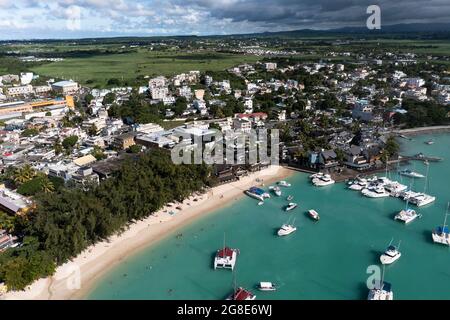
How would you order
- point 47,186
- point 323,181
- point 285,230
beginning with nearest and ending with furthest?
1. point 285,230
2. point 47,186
3. point 323,181

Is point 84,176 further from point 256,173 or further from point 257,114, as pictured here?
point 257,114

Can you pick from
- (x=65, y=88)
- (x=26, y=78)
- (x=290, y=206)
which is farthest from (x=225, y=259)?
(x=26, y=78)

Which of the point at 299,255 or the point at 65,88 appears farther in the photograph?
the point at 65,88

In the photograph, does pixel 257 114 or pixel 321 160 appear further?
pixel 257 114

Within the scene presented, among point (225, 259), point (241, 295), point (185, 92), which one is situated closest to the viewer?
point (241, 295)

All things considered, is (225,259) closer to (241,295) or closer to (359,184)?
(241,295)

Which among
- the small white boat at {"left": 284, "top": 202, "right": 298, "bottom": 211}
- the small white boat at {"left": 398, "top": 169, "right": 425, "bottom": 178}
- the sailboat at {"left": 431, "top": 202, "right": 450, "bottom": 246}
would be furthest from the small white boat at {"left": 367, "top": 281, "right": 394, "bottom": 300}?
the small white boat at {"left": 398, "top": 169, "right": 425, "bottom": 178}

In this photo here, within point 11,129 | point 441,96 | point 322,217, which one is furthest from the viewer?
point 441,96
